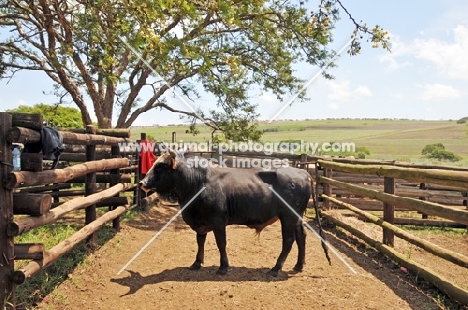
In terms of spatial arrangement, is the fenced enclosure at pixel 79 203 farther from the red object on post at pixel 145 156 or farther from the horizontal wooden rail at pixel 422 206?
the red object on post at pixel 145 156

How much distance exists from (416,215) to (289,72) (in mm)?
7024

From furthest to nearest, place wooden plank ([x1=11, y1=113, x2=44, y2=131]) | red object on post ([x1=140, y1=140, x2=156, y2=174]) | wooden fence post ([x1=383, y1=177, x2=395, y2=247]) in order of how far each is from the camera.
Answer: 1. red object on post ([x1=140, y1=140, x2=156, y2=174])
2. wooden fence post ([x1=383, y1=177, x2=395, y2=247])
3. wooden plank ([x1=11, y1=113, x2=44, y2=131])

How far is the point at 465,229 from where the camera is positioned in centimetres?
1095

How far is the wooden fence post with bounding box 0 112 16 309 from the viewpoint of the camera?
4.09m

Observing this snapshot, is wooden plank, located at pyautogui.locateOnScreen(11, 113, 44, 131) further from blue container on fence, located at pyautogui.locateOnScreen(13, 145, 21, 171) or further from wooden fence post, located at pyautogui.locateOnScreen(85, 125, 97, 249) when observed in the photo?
wooden fence post, located at pyautogui.locateOnScreen(85, 125, 97, 249)

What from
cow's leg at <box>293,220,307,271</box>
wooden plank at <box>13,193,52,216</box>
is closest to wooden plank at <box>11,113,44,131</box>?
wooden plank at <box>13,193,52,216</box>

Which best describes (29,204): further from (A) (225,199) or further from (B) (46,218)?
(A) (225,199)

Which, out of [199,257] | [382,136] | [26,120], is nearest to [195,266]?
[199,257]

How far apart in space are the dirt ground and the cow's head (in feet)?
4.41

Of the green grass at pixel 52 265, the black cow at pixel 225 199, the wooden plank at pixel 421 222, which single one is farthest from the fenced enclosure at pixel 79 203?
the wooden plank at pixel 421 222

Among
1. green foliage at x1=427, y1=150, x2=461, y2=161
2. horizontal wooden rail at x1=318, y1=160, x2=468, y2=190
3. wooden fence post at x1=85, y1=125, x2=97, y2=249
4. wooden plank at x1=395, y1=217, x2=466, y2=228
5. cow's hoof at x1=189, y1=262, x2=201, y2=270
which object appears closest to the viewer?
horizontal wooden rail at x1=318, y1=160, x2=468, y2=190

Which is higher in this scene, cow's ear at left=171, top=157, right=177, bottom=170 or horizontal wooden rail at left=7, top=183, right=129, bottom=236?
cow's ear at left=171, top=157, right=177, bottom=170

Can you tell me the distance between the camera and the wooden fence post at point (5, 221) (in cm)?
409

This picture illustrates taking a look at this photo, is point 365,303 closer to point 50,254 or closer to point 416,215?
point 50,254
